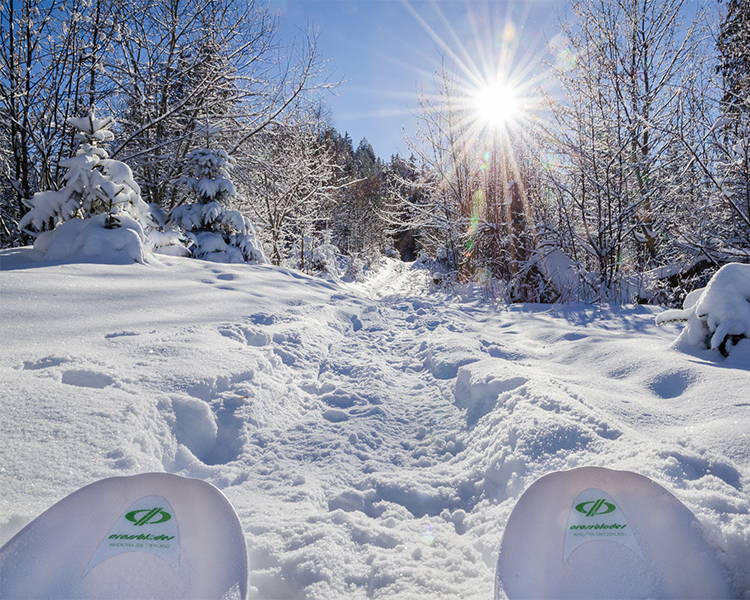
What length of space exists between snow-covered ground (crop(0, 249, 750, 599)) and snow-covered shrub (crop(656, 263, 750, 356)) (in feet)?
0.31

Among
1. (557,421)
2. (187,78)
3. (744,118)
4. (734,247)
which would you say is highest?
(187,78)

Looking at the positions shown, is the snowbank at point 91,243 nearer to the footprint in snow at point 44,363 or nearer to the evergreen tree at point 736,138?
the footprint in snow at point 44,363

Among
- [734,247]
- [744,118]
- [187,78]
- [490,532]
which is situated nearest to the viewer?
[490,532]

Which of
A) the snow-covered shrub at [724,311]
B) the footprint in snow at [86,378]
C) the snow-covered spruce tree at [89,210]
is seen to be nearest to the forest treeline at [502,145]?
the snow-covered spruce tree at [89,210]

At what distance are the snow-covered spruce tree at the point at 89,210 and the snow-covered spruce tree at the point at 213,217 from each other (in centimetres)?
282

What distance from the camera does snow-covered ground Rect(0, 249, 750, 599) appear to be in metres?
1.28

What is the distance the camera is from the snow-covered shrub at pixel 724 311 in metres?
2.56

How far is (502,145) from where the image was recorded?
922 centimetres

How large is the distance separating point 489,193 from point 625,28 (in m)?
3.69

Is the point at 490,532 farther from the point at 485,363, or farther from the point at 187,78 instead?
the point at 187,78

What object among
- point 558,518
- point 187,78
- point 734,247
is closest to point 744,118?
point 734,247

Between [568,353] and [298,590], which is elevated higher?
[568,353]

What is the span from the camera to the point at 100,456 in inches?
58.7

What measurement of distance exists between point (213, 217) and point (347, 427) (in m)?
7.17
